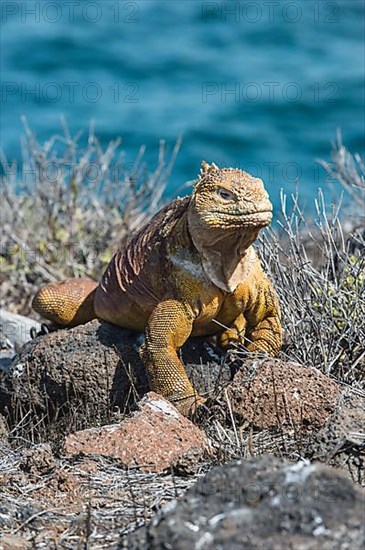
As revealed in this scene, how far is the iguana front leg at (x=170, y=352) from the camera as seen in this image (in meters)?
6.32

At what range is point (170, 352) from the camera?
20.8 ft

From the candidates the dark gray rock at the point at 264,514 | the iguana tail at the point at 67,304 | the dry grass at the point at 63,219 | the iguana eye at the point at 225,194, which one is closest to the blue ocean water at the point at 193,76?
the dry grass at the point at 63,219

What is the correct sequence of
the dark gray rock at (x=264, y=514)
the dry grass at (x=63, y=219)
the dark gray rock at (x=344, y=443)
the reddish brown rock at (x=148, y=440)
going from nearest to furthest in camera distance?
the dark gray rock at (x=264, y=514) → the dark gray rock at (x=344, y=443) → the reddish brown rock at (x=148, y=440) → the dry grass at (x=63, y=219)

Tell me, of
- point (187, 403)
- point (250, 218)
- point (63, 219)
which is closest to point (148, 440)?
point (187, 403)

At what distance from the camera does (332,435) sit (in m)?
5.31

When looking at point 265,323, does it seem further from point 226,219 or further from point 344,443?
point 344,443

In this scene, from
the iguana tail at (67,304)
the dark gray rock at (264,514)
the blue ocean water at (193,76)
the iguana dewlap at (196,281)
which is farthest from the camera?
the blue ocean water at (193,76)

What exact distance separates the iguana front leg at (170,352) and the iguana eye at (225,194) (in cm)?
67

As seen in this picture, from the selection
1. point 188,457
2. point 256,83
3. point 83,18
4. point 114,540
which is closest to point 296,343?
Answer: point 188,457

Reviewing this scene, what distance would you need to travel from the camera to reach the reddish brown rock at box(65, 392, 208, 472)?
5648 millimetres

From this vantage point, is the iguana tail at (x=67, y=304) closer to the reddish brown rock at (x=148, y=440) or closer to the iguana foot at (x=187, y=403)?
the iguana foot at (x=187, y=403)

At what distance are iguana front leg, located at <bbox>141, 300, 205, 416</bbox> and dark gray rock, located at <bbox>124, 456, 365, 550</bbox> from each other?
2.00m

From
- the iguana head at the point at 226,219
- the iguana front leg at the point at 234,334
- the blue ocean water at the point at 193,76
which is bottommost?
the blue ocean water at the point at 193,76

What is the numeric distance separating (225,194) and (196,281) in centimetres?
55
